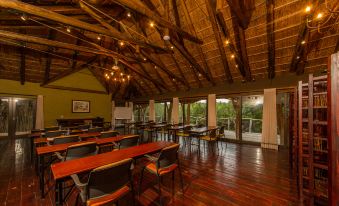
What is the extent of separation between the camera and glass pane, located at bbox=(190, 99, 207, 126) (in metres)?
7.96

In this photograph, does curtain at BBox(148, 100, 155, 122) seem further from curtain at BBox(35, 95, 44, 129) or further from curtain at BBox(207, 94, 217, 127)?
curtain at BBox(35, 95, 44, 129)

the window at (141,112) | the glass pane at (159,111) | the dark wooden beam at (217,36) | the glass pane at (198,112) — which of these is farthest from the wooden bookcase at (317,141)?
the window at (141,112)

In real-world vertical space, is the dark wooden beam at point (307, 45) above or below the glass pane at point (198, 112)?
above

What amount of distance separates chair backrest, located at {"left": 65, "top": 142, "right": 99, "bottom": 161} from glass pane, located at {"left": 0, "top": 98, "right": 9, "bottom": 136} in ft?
26.9

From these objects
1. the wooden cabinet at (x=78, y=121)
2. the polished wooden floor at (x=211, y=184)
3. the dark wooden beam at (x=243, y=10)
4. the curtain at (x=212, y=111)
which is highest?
the dark wooden beam at (x=243, y=10)

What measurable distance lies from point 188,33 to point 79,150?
3920mm

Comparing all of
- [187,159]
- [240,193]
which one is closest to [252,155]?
[187,159]

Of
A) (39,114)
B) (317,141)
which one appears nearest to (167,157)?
(317,141)

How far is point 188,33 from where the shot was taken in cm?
428

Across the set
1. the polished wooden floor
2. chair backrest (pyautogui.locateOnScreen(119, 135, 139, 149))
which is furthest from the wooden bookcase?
chair backrest (pyautogui.locateOnScreen(119, 135, 139, 149))

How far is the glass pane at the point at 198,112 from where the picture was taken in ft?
26.1

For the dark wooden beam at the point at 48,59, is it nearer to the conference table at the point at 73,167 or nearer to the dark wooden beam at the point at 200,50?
the dark wooden beam at the point at 200,50

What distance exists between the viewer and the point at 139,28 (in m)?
5.30

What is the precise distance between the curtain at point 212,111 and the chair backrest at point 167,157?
511 centimetres
